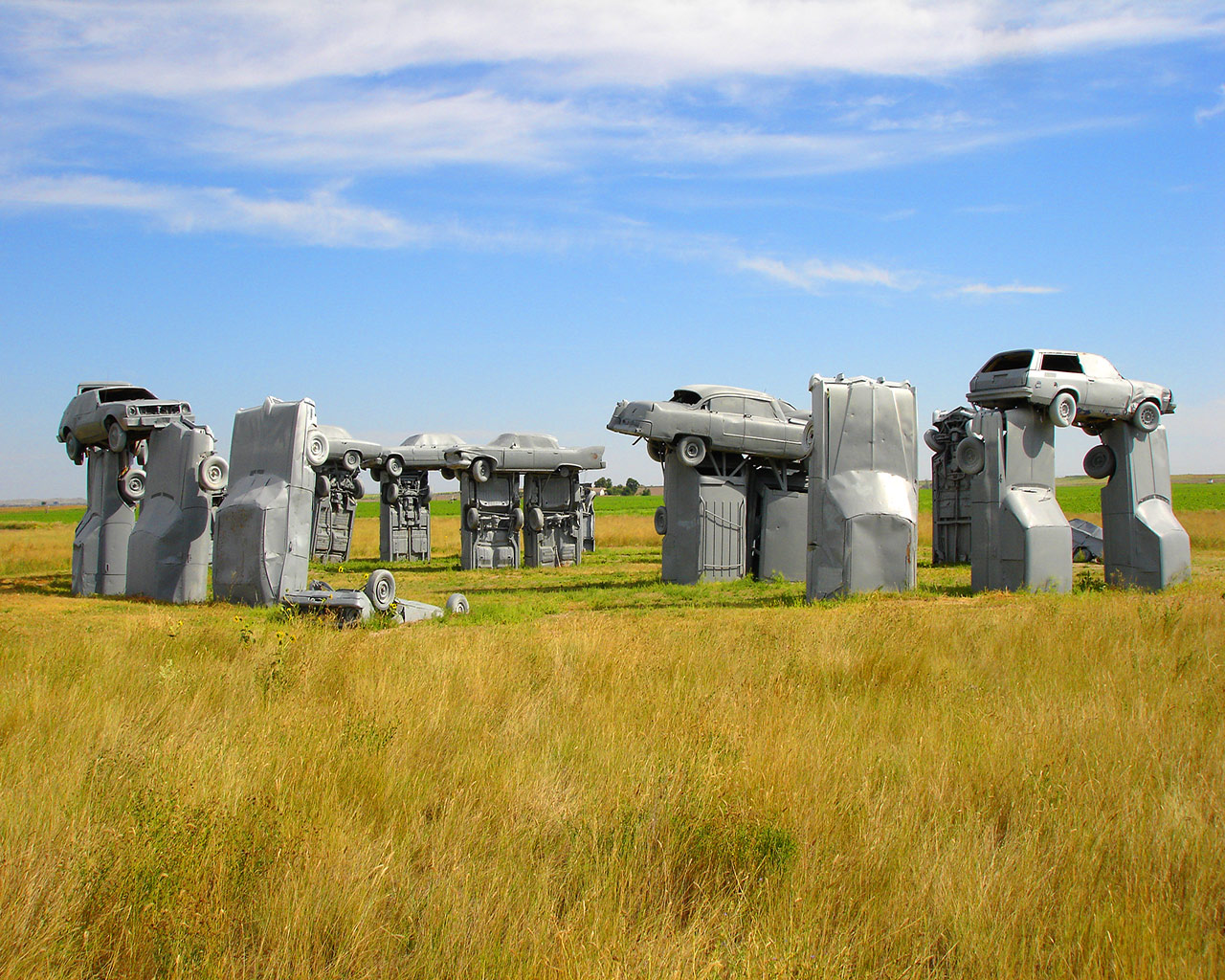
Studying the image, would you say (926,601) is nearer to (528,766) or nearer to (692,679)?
(692,679)

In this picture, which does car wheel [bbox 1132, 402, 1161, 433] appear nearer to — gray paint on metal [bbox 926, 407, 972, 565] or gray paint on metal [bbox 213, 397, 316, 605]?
gray paint on metal [bbox 926, 407, 972, 565]

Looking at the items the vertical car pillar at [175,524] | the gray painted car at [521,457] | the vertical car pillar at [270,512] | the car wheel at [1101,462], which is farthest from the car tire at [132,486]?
the car wheel at [1101,462]

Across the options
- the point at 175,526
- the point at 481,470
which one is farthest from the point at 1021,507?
the point at 175,526

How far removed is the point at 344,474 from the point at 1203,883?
2792 centimetres

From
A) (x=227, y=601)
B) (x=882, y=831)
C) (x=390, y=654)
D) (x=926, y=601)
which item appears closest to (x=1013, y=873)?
(x=882, y=831)

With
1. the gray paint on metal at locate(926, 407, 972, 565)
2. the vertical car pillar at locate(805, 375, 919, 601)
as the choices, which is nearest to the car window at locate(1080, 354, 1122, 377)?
the vertical car pillar at locate(805, 375, 919, 601)

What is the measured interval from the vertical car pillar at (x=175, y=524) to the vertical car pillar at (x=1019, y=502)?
43.9 ft

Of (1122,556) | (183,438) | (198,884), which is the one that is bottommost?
(198,884)

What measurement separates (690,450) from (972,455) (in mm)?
5767

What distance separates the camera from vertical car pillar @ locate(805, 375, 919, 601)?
51.3 feet

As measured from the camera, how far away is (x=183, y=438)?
17719 millimetres

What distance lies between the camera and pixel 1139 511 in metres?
17.3

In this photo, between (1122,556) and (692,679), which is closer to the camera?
(692,679)

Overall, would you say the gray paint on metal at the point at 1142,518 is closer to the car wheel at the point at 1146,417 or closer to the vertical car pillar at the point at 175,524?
the car wheel at the point at 1146,417
